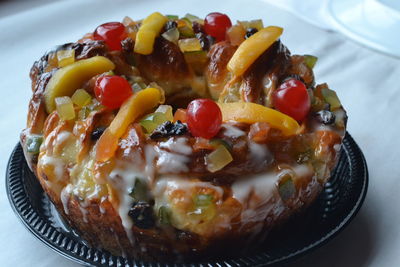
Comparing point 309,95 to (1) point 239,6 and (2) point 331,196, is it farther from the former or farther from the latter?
(1) point 239,6

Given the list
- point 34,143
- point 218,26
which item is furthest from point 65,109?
point 218,26

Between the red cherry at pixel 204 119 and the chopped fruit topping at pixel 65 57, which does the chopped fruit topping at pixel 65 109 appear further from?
the red cherry at pixel 204 119

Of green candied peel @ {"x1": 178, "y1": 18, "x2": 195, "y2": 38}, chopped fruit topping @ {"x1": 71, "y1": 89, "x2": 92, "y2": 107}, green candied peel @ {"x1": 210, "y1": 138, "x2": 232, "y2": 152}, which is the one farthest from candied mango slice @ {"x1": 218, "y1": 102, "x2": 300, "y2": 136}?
green candied peel @ {"x1": 178, "y1": 18, "x2": 195, "y2": 38}

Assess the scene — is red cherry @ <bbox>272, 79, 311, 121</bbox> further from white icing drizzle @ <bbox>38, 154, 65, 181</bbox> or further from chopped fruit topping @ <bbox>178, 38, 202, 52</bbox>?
white icing drizzle @ <bbox>38, 154, 65, 181</bbox>

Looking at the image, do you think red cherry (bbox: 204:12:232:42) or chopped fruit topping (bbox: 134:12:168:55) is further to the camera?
red cherry (bbox: 204:12:232:42)

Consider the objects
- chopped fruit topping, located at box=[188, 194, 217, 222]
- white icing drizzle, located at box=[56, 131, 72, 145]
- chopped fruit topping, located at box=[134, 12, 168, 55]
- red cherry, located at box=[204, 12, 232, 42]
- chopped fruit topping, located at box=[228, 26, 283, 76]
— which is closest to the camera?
chopped fruit topping, located at box=[188, 194, 217, 222]
